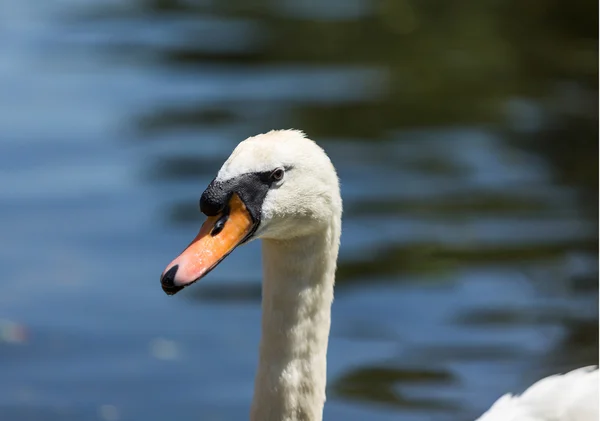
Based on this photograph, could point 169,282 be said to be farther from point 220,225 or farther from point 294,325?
point 294,325

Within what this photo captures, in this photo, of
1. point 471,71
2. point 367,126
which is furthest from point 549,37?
point 367,126

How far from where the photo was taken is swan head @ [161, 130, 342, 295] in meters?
3.90

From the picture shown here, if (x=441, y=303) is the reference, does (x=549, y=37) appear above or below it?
above

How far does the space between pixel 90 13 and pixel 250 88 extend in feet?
10.6

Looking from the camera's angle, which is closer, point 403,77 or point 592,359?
point 592,359

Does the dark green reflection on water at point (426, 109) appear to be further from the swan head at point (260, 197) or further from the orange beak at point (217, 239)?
the orange beak at point (217, 239)

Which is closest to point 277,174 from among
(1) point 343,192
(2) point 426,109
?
(1) point 343,192

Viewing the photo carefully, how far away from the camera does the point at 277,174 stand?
3.99 meters

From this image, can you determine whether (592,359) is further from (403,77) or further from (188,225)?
(403,77)

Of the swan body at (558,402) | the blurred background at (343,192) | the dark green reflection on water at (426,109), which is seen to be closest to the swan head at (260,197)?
the swan body at (558,402)

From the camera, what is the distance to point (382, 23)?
42.4 feet

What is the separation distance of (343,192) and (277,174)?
4897 millimetres

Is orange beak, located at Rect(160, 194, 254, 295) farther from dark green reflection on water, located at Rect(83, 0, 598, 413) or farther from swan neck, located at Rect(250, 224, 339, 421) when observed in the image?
dark green reflection on water, located at Rect(83, 0, 598, 413)

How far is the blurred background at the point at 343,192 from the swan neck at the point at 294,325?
2.09 meters
